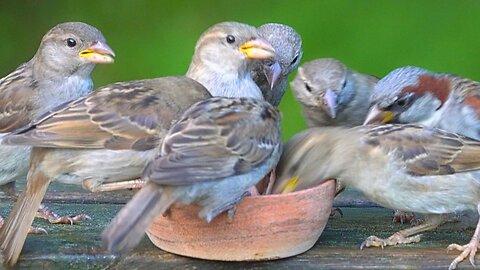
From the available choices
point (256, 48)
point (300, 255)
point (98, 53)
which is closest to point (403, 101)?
point (256, 48)

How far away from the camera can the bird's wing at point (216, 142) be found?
9.66ft

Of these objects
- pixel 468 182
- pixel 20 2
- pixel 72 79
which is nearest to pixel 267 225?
pixel 468 182

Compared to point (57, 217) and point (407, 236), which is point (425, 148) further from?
point (57, 217)

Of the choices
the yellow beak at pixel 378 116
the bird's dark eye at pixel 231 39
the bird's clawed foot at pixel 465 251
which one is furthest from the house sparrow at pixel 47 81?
the bird's clawed foot at pixel 465 251

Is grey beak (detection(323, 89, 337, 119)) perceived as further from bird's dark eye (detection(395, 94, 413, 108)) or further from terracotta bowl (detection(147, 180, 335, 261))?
terracotta bowl (detection(147, 180, 335, 261))

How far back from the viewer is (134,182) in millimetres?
3342

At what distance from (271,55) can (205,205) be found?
77 centimetres

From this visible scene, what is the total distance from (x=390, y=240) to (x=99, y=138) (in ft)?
2.97

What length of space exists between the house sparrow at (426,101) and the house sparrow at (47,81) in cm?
96

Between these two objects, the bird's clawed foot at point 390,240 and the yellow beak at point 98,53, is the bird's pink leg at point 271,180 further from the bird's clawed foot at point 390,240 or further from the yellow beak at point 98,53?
the yellow beak at point 98,53

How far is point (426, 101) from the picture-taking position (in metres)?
3.60

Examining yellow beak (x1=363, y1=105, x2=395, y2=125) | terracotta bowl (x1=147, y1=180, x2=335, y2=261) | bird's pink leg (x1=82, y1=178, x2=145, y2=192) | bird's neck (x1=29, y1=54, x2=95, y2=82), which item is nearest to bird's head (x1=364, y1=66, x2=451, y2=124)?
yellow beak (x1=363, y1=105, x2=395, y2=125)

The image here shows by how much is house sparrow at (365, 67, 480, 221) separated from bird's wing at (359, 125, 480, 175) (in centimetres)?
11

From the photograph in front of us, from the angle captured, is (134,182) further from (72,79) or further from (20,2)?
(20,2)
